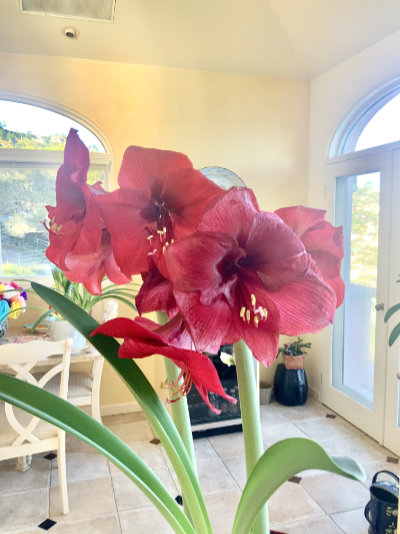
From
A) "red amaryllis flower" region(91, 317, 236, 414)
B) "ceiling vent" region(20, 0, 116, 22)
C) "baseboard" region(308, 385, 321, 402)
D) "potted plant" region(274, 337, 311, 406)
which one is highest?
"ceiling vent" region(20, 0, 116, 22)

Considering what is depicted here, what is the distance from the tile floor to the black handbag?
18 cm

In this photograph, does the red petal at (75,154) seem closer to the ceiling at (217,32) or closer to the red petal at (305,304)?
the red petal at (305,304)

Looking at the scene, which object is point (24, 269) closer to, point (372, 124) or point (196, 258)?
point (372, 124)

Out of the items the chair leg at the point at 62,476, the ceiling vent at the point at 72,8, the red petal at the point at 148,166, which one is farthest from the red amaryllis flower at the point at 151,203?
the ceiling vent at the point at 72,8

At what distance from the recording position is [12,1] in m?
2.80

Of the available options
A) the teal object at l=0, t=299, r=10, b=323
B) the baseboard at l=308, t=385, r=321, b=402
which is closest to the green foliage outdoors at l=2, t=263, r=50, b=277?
the teal object at l=0, t=299, r=10, b=323

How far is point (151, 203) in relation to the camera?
38cm

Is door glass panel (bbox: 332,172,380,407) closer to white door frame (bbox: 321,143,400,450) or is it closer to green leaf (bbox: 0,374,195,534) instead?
white door frame (bbox: 321,143,400,450)

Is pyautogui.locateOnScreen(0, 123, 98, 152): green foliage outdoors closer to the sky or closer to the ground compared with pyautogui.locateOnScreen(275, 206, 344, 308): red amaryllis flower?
closer to the sky

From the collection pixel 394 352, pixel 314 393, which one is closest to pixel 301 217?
pixel 394 352

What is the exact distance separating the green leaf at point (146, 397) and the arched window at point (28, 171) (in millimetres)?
3393

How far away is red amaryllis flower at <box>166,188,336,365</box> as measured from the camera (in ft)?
1.00

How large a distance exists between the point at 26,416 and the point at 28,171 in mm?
1996

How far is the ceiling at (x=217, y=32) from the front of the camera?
9.59ft
